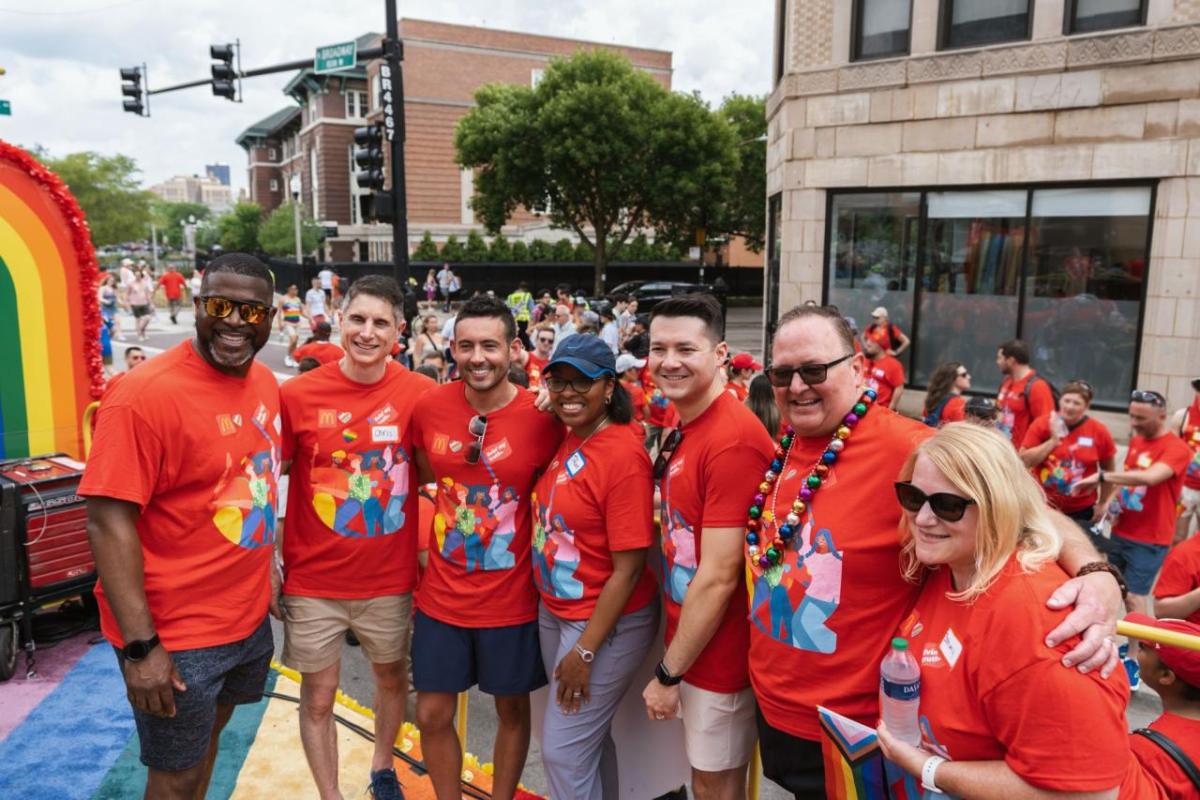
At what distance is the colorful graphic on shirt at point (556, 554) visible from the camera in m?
3.11

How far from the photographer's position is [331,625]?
3607 millimetres

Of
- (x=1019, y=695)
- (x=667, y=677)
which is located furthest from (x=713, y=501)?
(x=1019, y=695)

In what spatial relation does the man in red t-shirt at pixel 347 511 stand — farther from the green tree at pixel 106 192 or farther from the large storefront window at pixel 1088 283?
the green tree at pixel 106 192

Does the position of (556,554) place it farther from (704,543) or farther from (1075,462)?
(1075,462)

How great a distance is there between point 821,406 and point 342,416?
6.50 feet

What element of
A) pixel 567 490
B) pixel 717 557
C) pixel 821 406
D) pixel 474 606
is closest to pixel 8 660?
pixel 474 606

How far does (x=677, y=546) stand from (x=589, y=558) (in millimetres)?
352

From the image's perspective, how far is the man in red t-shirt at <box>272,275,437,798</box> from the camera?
3.50 m

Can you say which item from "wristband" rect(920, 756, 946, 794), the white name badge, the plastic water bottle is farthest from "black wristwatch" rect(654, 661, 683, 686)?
the white name badge

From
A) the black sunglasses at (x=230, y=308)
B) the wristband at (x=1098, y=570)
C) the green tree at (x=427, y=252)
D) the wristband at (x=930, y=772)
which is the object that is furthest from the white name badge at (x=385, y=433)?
the green tree at (x=427, y=252)

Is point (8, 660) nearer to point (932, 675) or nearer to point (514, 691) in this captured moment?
A: point (514, 691)

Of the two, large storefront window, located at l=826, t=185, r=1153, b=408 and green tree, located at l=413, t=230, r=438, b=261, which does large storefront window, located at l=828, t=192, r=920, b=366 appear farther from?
green tree, located at l=413, t=230, r=438, b=261

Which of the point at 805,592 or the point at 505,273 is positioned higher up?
the point at 505,273

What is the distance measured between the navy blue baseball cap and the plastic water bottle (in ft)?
4.52
